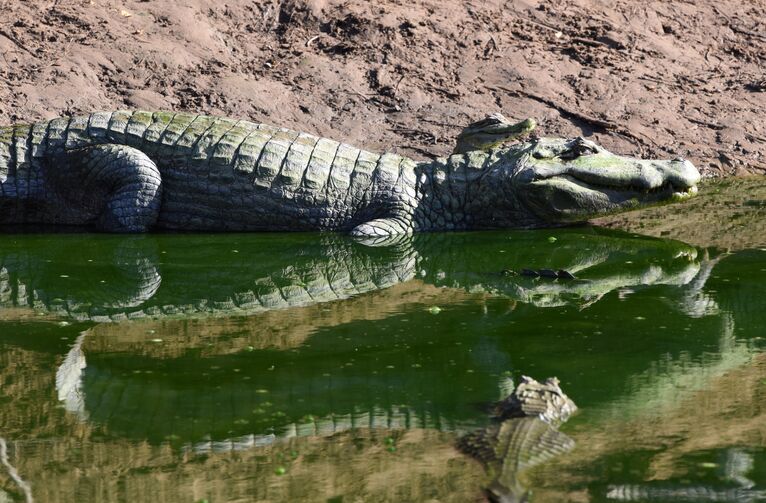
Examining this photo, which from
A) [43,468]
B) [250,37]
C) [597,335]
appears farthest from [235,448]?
[250,37]

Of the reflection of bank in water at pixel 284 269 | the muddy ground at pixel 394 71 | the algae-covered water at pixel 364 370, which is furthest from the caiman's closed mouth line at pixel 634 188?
the muddy ground at pixel 394 71

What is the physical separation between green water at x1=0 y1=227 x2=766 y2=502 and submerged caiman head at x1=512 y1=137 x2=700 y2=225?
34.2 inches

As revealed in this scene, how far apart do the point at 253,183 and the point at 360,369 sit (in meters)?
4.17

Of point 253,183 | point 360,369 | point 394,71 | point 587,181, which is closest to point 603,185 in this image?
point 587,181

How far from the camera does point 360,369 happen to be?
5.18m

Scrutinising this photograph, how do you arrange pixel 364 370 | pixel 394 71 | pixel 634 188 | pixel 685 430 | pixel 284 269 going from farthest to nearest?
pixel 394 71 < pixel 634 188 < pixel 284 269 < pixel 364 370 < pixel 685 430

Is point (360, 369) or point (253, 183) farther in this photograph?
point (253, 183)

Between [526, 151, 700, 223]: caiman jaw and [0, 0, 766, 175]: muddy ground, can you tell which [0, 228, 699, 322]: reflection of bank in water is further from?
[0, 0, 766, 175]: muddy ground

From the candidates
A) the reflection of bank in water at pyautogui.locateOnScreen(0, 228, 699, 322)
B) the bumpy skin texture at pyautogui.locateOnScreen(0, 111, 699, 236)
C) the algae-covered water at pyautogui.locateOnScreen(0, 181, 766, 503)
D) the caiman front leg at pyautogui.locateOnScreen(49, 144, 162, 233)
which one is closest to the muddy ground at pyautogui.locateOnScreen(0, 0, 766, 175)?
the bumpy skin texture at pyautogui.locateOnScreen(0, 111, 699, 236)

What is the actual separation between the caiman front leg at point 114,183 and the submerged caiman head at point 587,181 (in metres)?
2.88

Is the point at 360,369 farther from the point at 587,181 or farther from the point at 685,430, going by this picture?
the point at 587,181

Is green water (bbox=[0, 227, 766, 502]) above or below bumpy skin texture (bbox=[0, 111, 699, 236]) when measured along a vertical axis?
below

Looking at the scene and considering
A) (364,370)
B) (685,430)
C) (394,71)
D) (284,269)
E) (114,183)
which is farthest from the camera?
(394,71)

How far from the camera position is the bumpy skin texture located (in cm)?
898
